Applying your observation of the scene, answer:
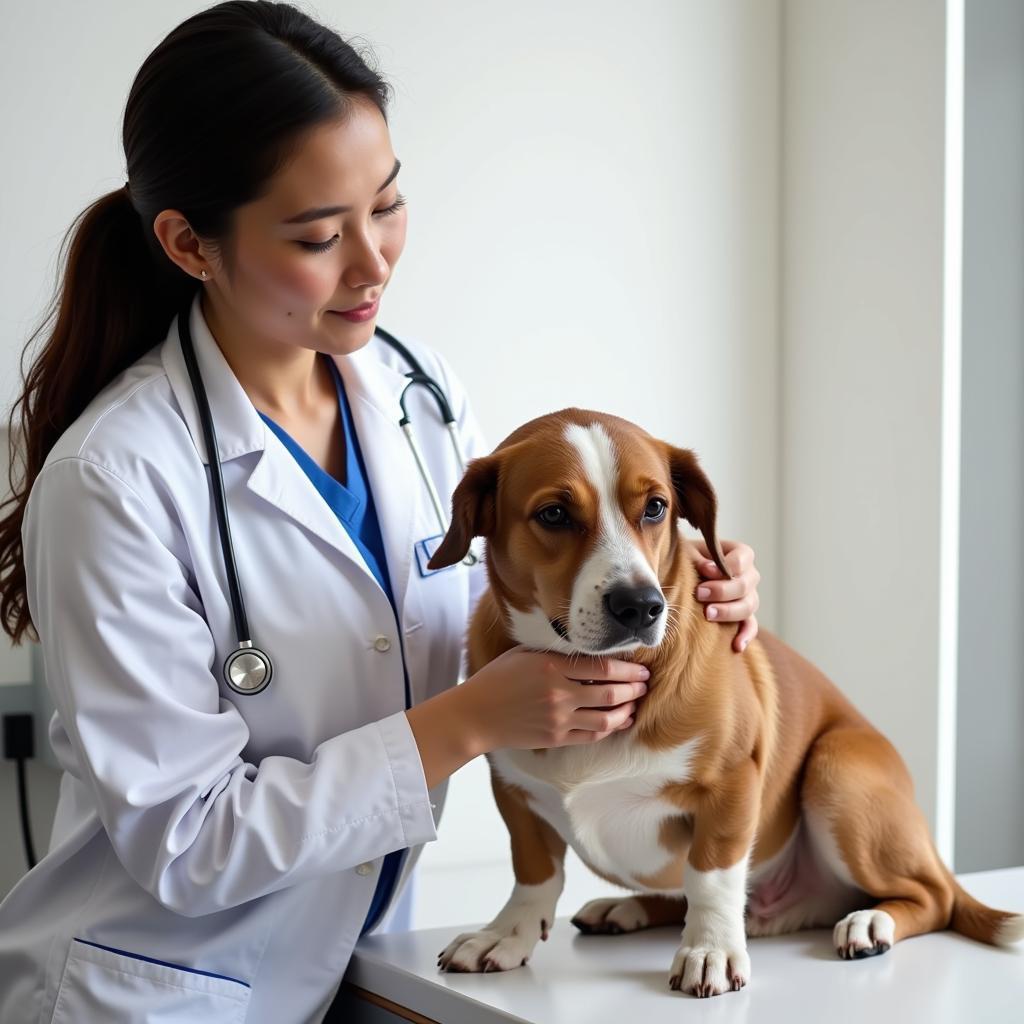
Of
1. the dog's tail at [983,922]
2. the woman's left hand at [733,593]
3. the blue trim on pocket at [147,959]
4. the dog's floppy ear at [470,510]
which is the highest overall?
the dog's floppy ear at [470,510]

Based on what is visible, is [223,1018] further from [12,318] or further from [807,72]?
[807,72]

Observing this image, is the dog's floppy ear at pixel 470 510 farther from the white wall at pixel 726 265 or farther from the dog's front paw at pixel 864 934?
the white wall at pixel 726 265

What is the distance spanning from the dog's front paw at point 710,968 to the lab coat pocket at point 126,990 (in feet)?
1.57

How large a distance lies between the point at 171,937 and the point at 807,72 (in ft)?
7.63

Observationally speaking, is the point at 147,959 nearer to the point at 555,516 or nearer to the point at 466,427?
the point at 555,516

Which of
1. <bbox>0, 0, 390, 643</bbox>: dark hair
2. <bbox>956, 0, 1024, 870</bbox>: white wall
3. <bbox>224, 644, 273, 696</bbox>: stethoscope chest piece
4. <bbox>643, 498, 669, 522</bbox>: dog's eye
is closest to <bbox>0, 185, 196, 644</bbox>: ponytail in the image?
<bbox>0, 0, 390, 643</bbox>: dark hair

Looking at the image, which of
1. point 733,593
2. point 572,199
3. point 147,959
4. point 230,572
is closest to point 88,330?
point 230,572

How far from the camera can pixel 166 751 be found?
1228 mm

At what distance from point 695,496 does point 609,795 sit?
1.12ft

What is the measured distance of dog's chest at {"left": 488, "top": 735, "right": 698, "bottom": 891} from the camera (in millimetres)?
1297

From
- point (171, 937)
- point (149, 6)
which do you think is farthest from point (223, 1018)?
point (149, 6)

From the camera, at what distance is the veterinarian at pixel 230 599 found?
1.23 m

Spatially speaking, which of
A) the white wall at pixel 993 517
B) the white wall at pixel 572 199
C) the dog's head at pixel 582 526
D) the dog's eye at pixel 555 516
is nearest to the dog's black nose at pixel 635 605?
the dog's head at pixel 582 526

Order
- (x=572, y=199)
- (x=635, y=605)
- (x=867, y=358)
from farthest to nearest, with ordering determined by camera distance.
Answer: (x=867, y=358), (x=572, y=199), (x=635, y=605)
